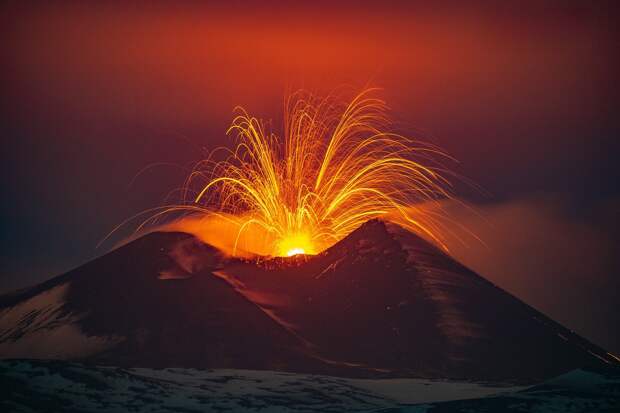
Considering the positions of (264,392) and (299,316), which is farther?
(299,316)

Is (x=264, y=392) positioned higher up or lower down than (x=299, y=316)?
lower down

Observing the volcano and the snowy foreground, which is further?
the volcano

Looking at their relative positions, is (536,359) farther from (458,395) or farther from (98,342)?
(98,342)

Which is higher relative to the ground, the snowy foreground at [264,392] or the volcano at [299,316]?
the volcano at [299,316]

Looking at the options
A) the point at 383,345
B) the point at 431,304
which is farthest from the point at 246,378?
the point at 431,304
